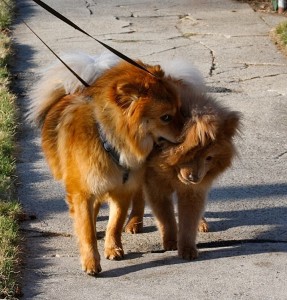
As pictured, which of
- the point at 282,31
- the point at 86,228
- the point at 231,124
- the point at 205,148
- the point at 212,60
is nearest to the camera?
the point at 205,148

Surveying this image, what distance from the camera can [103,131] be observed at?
514 cm

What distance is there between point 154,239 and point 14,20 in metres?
8.14

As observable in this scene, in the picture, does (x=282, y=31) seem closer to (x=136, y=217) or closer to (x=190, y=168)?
(x=136, y=217)

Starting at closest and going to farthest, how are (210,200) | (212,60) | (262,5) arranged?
(210,200) < (212,60) < (262,5)

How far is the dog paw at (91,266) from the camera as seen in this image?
5.21 m

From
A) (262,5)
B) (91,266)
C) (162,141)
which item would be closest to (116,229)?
(91,266)

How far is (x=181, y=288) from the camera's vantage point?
4996 mm

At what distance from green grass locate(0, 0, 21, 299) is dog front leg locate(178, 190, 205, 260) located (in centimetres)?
100

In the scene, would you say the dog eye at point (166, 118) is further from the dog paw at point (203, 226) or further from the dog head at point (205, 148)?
the dog paw at point (203, 226)

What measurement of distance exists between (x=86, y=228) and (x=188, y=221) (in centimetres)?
64

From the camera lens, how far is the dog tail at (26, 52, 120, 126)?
563cm

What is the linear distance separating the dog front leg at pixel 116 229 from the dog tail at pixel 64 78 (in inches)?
29.5

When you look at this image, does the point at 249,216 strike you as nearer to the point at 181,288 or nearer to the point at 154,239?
the point at 154,239

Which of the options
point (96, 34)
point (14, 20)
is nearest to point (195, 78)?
point (96, 34)
